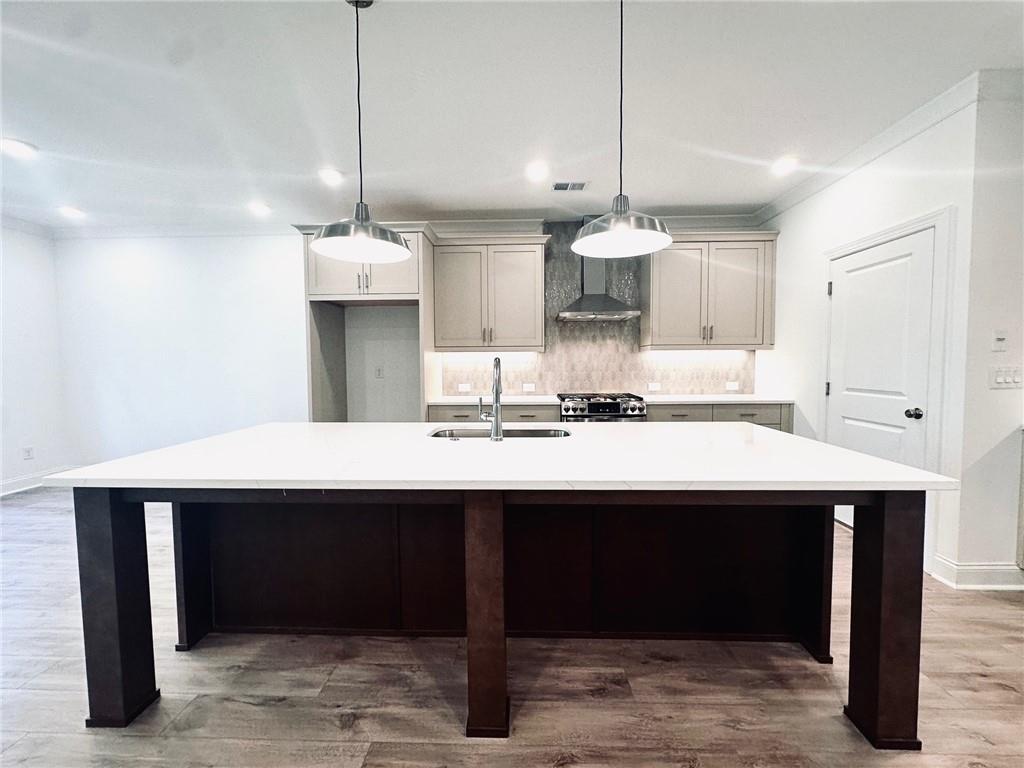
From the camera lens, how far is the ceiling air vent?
3721mm

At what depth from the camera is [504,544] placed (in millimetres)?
1708

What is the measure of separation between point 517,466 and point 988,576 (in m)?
2.79

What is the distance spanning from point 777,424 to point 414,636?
3.50m

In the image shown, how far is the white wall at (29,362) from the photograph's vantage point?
4.53m

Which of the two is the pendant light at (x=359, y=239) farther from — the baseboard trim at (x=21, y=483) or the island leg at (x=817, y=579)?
the baseboard trim at (x=21, y=483)

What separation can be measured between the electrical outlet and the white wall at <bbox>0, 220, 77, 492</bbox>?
757 centimetres

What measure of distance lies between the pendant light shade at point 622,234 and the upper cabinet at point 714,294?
8.44 feet

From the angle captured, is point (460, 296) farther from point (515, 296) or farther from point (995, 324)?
point (995, 324)

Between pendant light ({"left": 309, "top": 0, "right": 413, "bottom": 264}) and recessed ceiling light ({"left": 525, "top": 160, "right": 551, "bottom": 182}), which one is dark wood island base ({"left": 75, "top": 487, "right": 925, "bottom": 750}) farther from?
recessed ceiling light ({"left": 525, "top": 160, "right": 551, "bottom": 182})

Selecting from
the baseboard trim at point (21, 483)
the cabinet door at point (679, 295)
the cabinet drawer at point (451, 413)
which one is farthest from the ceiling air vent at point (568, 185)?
the baseboard trim at point (21, 483)

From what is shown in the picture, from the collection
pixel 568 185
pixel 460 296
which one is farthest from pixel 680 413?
pixel 460 296

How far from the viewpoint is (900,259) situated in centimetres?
290

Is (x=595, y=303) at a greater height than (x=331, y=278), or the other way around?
(x=331, y=278)

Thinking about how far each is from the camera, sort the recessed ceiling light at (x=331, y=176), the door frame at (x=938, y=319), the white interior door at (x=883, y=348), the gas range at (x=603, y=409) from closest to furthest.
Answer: the door frame at (x=938, y=319) < the white interior door at (x=883, y=348) < the recessed ceiling light at (x=331, y=176) < the gas range at (x=603, y=409)
